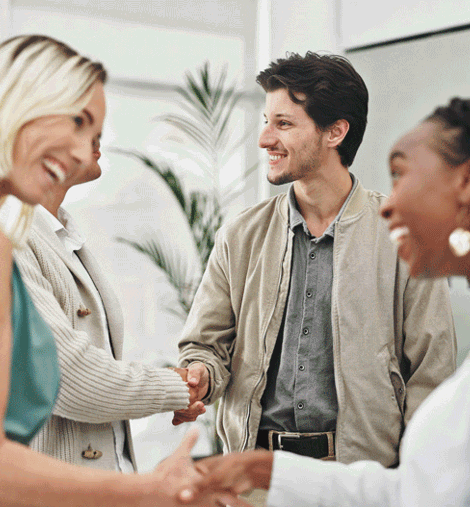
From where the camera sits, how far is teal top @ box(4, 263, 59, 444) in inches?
39.8

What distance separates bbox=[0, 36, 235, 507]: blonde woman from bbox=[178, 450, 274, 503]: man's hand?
4.7 inches

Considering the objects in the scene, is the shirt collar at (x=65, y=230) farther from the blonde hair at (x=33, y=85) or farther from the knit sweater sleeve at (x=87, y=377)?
the blonde hair at (x=33, y=85)

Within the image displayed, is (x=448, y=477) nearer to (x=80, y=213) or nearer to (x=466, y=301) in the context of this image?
(x=466, y=301)

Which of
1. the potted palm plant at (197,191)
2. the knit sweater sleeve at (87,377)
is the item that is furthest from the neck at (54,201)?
the potted palm plant at (197,191)

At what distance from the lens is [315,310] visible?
1.95 metres

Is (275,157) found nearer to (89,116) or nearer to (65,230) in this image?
(65,230)

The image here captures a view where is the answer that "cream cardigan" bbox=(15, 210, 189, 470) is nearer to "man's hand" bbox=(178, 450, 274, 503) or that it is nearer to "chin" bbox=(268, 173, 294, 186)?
"man's hand" bbox=(178, 450, 274, 503)

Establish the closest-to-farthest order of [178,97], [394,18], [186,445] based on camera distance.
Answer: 1. [186,445]
2. [394,18]
3. [178,97]

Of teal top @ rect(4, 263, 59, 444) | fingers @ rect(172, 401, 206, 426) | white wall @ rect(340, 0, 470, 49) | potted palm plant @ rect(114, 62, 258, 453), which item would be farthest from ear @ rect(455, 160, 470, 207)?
white wall @ rect(340, 0, 470, 49)

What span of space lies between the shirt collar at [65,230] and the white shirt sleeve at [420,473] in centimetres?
88

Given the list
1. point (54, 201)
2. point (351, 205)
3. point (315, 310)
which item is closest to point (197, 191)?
point (351, 205)

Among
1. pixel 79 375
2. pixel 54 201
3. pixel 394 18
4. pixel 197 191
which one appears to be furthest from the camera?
pixel 394 18

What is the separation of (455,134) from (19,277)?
2.36 ft

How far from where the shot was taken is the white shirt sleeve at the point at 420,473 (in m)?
0.96
